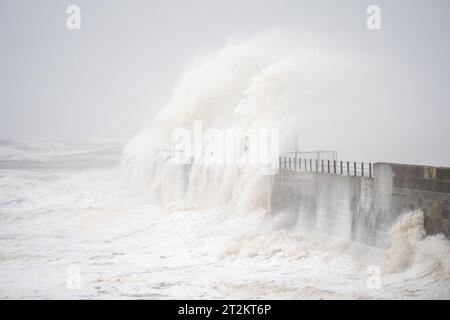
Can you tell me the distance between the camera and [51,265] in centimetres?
1485

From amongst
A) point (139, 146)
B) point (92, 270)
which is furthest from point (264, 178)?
point (139, 146)

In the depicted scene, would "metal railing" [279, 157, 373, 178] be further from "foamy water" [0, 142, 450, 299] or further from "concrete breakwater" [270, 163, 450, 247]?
"foamy water" [0, 142, 450, 299]

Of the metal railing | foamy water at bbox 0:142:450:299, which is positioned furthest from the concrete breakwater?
foamy water at bbox 0:142:450:299

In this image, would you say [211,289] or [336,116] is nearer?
[211,289]

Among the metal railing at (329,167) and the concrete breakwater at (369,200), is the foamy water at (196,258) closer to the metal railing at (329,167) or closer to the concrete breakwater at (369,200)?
the concrete breakwater at (369,200)

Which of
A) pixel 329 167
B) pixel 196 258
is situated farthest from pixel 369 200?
pixel 196 258

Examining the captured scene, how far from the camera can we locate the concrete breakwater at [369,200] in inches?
469

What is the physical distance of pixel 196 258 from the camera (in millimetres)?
15461

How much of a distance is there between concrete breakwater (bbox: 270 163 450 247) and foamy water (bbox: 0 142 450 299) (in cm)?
36

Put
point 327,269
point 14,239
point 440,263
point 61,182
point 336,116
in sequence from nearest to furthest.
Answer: point 440,263 < point 327,269 < point 14,239 < point 336,116 < point 61,182

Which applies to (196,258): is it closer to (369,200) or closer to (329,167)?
(329,167)

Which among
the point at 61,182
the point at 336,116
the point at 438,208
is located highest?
the point at 336,116
